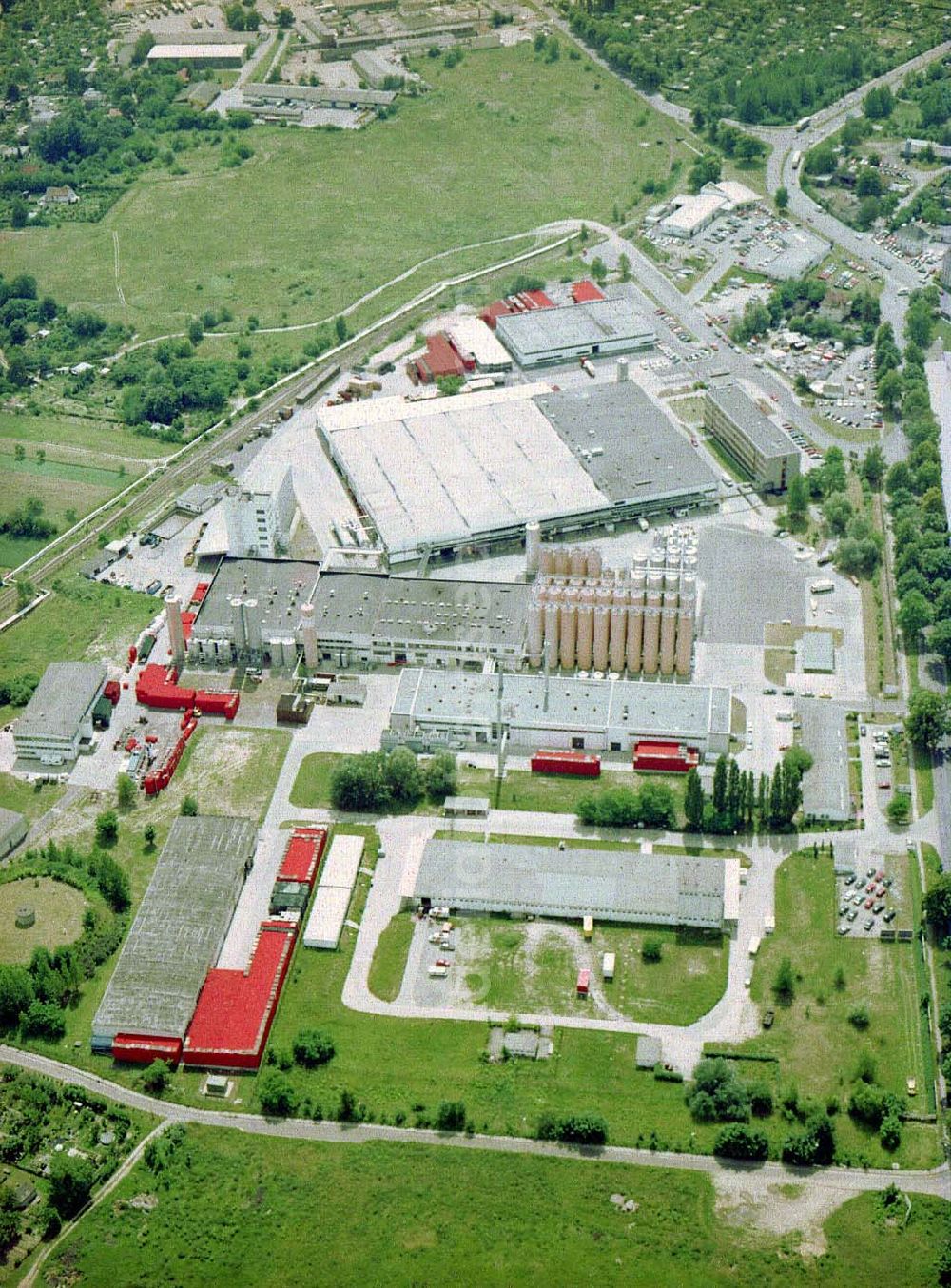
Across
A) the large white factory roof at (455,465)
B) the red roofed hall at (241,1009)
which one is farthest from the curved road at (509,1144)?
the large white factory roof at (455,465)

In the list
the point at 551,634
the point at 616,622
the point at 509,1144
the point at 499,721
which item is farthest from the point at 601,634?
the point at 509,1144

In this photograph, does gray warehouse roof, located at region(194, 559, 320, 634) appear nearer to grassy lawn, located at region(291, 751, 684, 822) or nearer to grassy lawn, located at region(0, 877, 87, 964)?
grassy lawn, located at region(291, 751, 684, 822)

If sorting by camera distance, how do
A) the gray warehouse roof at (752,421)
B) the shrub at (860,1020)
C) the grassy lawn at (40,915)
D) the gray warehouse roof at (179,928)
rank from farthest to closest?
the gray warehouse roof at (752,421) < the grassy lawn at (40,915) < the gray warehouse roof at (179,928) < the shrub at (860,1020)

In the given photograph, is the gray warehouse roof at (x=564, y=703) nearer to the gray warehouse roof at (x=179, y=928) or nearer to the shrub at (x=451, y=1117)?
the gray warehouse roof at (x=179, y=928)

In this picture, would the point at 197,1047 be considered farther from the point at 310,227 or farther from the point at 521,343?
the point at 310,227

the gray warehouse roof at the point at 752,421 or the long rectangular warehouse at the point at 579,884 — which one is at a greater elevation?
the gray warehouse roof at the point at 752,421

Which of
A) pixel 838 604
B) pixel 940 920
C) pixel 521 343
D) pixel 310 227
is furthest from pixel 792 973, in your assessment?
pixel 310 227

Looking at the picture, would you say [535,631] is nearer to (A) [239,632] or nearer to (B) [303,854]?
(A) [239,632]
